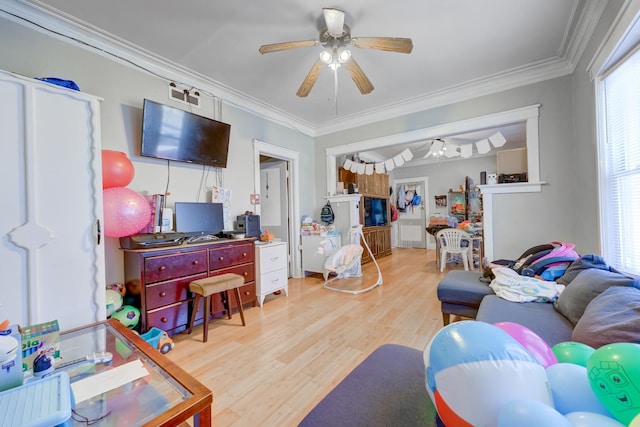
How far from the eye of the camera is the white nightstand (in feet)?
9.67

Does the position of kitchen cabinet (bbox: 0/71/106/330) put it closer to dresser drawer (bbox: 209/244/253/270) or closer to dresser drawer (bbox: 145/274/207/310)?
dresser drawer (bbox: 145/274/207/310)

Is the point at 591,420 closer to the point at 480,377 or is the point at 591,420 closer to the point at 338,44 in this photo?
the point at 480,377

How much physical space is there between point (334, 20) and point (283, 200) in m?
2.92

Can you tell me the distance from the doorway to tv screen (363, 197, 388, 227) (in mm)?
1914

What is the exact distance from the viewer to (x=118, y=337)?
Result: 1.29 meters

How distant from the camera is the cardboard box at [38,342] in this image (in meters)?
0.98

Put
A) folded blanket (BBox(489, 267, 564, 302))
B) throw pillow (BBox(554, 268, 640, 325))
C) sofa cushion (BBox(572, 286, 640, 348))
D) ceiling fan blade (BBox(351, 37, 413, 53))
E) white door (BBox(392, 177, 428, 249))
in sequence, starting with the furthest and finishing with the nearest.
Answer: white door (BBox(392, 177, 428, 249)), ceiling fan blade (BBox(351, 37, 413, 53)), folded blanket (BBox(489, 267, 564, 302)), throw pillow (BBox(554, 268, 640, 325)), sofa cushion (BBox(572, 286, 640, 348))

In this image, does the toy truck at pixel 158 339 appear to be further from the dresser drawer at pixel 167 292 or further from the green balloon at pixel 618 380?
the green balloon at pixel 618 380

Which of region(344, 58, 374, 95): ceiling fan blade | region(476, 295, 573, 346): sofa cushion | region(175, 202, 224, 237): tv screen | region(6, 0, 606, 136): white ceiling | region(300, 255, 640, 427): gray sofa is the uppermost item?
region(6, 0, 606, 136): white ceiling

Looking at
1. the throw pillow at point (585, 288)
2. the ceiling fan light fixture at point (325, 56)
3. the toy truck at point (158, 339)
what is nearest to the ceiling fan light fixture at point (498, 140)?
the throw pillow at point (585, 288)

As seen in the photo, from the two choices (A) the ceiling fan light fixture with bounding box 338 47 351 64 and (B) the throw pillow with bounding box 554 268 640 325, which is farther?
(A) the ceiling fan light fixture with bounding box 338 47 351 64

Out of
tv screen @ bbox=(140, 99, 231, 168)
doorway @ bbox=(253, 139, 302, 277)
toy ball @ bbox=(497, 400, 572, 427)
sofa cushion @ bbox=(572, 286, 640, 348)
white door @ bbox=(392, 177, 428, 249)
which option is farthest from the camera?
white door @ bbox=(392, 177, 428, 249)

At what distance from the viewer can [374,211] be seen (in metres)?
5.95

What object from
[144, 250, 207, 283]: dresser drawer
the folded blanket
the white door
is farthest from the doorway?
the white door
